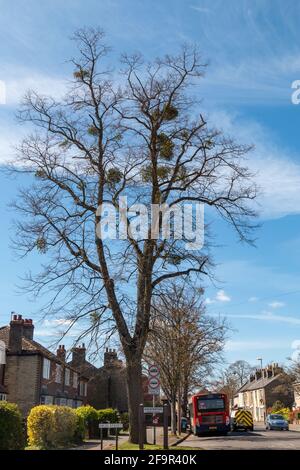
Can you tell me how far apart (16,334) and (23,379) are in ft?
12.0

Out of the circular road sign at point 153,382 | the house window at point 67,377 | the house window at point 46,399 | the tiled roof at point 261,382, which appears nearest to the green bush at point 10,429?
the circular road sign at point 153,382

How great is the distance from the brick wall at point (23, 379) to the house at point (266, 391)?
5939cm

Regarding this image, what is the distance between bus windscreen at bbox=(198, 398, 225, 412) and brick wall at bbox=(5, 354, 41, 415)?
1363 centimetres

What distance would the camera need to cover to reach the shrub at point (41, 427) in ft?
79.8

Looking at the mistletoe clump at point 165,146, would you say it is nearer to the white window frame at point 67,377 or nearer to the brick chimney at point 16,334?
the brick chimney at point 16,334

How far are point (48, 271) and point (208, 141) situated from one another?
8.87 meters

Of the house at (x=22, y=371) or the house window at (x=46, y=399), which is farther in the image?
the house window at (x=46, y=399)

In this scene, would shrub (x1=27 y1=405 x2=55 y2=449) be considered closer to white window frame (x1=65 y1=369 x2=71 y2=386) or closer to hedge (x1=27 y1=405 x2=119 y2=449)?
hedge (x1=27 y1=405 x2=119 y2=449)

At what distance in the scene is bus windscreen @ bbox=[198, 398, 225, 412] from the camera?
3873cm

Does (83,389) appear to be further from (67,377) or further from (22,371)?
(22,371)

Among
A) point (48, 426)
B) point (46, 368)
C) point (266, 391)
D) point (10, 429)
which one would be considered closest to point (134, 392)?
point (48, 426)

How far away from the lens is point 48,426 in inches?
968
